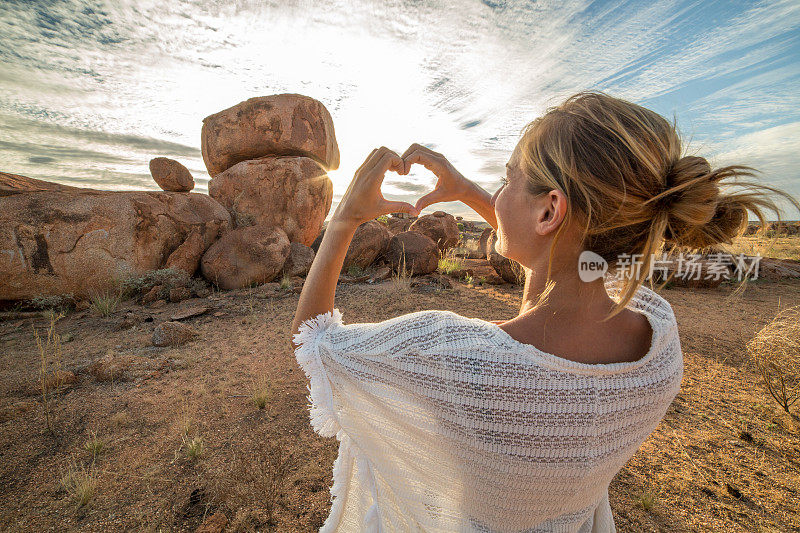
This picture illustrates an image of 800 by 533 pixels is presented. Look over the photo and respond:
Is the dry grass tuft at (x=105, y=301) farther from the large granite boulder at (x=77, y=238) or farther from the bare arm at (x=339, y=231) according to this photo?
the bare arm at (x=339, y=231)

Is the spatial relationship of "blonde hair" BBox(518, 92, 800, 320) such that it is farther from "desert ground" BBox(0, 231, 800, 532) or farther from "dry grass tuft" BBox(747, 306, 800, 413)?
"dry grass tuft" BBox(747, 306, 800, 413)

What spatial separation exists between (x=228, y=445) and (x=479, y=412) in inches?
98.2

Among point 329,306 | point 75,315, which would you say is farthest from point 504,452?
point 75,315

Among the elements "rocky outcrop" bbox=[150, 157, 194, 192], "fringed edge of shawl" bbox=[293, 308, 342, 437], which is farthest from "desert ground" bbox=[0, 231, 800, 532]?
"rocky outcrop" bbox=[150, 157, 194, 192]

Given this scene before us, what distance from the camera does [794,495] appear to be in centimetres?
217

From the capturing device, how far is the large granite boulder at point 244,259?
289 inches

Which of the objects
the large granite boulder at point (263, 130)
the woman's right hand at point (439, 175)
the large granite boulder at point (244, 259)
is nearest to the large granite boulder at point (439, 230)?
the large granite boulder at point (263, 130)

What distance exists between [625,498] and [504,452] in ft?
6.70

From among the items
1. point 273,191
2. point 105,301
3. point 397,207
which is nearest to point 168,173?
point 273,191

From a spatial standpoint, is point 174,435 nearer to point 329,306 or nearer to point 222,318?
point 329,306

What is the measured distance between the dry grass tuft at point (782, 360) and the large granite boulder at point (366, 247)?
263 inches

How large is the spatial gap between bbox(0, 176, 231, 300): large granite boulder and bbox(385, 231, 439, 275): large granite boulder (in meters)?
4.62

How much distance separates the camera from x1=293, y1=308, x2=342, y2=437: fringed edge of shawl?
100cm

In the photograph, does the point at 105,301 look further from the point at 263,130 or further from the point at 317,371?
the point at 317,371
